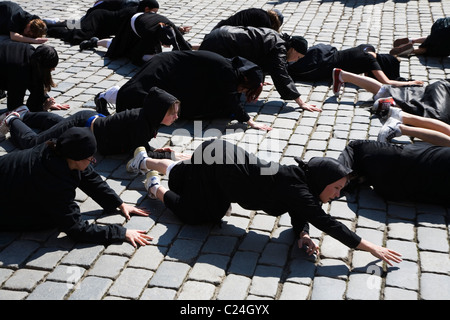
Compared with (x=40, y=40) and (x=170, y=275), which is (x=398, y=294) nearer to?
(x=170, y=275)

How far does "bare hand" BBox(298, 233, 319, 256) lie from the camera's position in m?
5.00

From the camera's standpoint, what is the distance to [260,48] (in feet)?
26.5

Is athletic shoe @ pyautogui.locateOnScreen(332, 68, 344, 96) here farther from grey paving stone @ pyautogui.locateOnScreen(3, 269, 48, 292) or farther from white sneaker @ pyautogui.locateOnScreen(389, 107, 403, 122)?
grey paving stone @ pyautogui.locateOnScreen(3, 269, 48, 292)

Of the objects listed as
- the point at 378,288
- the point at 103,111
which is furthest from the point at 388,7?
the point at 378,288

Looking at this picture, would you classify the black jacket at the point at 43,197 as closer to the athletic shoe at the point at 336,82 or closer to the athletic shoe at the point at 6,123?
the athletic shoe at the point at 6,123

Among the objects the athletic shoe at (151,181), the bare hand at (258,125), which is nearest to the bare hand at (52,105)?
the athletic shoe at (151,181)

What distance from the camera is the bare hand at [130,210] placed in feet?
18.2

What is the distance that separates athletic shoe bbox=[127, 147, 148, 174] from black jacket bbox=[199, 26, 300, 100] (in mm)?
2568

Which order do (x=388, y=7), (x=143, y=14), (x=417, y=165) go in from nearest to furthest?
(x=417, y=165) → (x=143, y=14) → (x=388, y=7)

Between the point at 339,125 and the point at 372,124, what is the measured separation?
0.45 m

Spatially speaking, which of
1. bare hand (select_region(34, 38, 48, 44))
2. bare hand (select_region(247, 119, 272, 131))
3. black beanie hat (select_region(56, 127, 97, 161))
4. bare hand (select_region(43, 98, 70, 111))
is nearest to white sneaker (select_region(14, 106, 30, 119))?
bare hand (select_region(43, 98, 70, 111))

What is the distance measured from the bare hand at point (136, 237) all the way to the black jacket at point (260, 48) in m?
3.57
